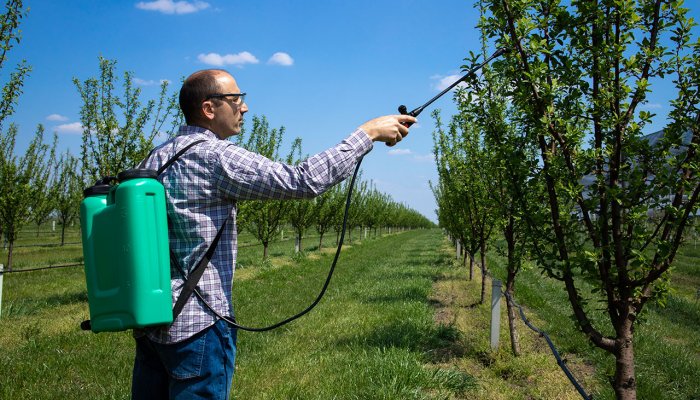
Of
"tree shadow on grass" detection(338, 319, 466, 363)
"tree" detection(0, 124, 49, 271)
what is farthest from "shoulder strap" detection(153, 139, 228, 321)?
"tree" detection(0, 124, 49, 271)

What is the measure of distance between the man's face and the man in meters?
0.12

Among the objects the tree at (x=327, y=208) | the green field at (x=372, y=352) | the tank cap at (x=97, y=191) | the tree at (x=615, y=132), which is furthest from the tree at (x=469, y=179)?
the tree at (x=327, y=208)

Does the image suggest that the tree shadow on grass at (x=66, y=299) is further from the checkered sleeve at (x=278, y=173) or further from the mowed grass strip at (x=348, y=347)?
the checkered sleeve at (x=278, y=173)

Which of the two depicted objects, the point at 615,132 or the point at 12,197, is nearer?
the point at 615,132

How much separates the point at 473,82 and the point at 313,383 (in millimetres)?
3211

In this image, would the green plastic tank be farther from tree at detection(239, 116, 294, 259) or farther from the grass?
tree at detection(239, 116, 294, 259)

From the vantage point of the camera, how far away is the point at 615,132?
2713mm

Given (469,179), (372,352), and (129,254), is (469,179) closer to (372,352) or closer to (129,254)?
(372,352)

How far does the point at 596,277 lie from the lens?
2.73 m

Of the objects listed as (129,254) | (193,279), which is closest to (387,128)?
→ (193,279)

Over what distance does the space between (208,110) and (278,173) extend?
494mm

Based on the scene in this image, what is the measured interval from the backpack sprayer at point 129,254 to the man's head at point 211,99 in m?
0.40

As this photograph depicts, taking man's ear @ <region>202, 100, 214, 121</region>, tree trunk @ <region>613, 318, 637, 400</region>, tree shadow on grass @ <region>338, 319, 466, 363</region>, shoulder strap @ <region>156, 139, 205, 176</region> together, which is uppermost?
man's ear @ <region>202, 100, 214, 121</region>

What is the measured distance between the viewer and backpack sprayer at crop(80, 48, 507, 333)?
165cm
